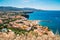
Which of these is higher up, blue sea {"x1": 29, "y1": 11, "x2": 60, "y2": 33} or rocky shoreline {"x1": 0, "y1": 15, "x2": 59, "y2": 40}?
blue sea {"x1": 29, "y1": 11, "x2": 60, "y2": 33}

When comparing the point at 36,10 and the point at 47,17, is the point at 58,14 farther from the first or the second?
the point at 36,10

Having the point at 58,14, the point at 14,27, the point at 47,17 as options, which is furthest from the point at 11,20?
the point at 58,14

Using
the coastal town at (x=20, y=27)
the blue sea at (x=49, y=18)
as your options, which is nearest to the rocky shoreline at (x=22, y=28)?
the coastal town at (x=20, y=27)

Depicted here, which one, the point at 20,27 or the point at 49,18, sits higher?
the point at 49,18

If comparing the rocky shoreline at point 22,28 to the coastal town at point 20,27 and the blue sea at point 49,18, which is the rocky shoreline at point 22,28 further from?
the blue sea at point 49,18

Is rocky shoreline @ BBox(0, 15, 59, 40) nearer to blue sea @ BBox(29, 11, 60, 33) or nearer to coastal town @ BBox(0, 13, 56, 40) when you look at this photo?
coastal town @ BBox(0, 13, 56, 40)

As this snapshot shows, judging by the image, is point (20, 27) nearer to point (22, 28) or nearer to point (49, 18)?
point (22, 28)

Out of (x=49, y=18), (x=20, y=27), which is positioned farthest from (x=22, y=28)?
(x=49, y=18)

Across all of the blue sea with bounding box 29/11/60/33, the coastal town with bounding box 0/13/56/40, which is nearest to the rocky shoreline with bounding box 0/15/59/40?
the coastal town with bounding box 0/13/56/40
